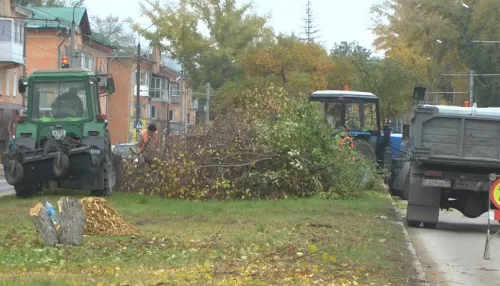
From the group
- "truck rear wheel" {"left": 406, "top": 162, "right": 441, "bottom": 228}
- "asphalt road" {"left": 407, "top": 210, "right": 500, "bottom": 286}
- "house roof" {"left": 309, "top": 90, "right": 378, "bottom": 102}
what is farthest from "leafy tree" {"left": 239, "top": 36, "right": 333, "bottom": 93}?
"truck rear wheel" {"left": 406, "top": 162, "right": 441, "bottom": 228}

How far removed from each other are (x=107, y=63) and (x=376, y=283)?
66953 millimetres

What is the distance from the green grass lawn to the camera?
10.1 metres

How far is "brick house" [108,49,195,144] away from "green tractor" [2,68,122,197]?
45.6 metres

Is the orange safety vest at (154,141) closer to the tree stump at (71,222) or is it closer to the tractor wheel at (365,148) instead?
the tractor wheel at (365,148)

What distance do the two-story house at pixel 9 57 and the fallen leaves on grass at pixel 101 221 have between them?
40.8 meters

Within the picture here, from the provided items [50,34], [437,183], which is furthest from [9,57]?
[437,183]

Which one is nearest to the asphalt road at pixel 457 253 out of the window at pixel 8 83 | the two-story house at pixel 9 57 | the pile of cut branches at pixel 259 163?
the pile of cut branches at pixel 259 163

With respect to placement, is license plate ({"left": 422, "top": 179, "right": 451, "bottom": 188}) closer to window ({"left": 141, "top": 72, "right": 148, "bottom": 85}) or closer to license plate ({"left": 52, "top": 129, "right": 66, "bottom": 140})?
license plate ({"left": 52, "top": 129, "right": 66, "bottom": 140})

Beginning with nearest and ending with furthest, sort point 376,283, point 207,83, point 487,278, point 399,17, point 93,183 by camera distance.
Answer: point 376,283, point 487,278, point 93,183, point 207,83, point 399,17

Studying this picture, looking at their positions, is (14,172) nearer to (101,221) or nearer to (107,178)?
(107,178)

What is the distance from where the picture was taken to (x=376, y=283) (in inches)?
430

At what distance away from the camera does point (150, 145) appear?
25.2 metres

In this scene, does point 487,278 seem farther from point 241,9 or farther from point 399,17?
point 399,17

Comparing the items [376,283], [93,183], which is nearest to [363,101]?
[93,183]
